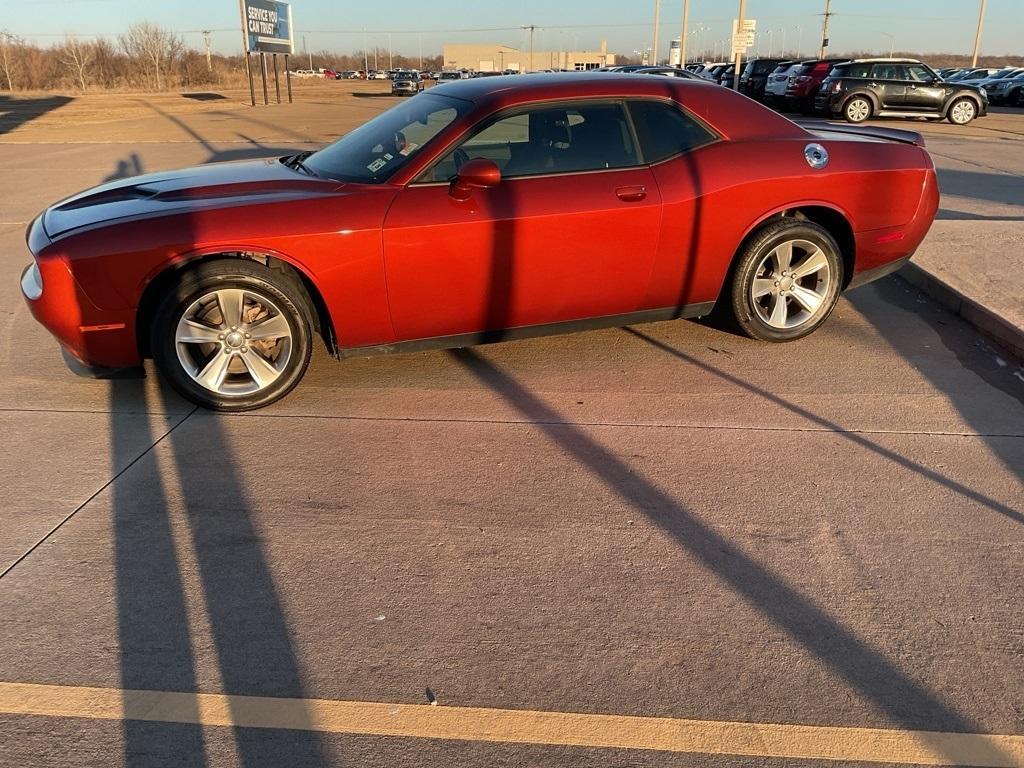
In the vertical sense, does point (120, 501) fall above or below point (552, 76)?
below

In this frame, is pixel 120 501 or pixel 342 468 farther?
pixel 342 468

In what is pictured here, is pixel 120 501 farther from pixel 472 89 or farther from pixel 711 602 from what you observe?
pixel 472 89

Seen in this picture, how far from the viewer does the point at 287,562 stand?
317 centimetres

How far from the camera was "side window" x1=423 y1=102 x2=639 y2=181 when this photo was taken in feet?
15.2

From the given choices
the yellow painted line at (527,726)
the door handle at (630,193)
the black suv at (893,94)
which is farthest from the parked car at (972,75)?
the yellow painted line at (527,726)

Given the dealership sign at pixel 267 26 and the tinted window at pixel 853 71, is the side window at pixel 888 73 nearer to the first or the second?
the tinted window at pixel 853 71

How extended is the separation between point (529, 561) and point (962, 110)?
2458 centimetres

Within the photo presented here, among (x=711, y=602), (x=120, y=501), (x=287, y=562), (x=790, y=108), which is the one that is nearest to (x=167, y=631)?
(x=287, y=562)

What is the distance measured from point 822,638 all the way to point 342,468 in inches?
86.2

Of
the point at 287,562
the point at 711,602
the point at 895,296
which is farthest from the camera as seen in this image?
the point at 895,296

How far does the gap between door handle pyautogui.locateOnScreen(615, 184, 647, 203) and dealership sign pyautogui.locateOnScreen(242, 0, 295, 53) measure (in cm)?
3679

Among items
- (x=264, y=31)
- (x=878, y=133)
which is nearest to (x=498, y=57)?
(x=264, y=31)

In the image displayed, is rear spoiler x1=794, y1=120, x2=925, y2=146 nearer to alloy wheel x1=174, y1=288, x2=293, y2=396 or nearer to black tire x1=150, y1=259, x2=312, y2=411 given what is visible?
black tire x1=150, y1=259, x2=312, y2=411

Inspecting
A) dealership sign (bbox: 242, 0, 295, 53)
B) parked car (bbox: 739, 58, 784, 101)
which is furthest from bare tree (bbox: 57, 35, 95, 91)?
parked car (bbox: 739, 58, 784, 101)
